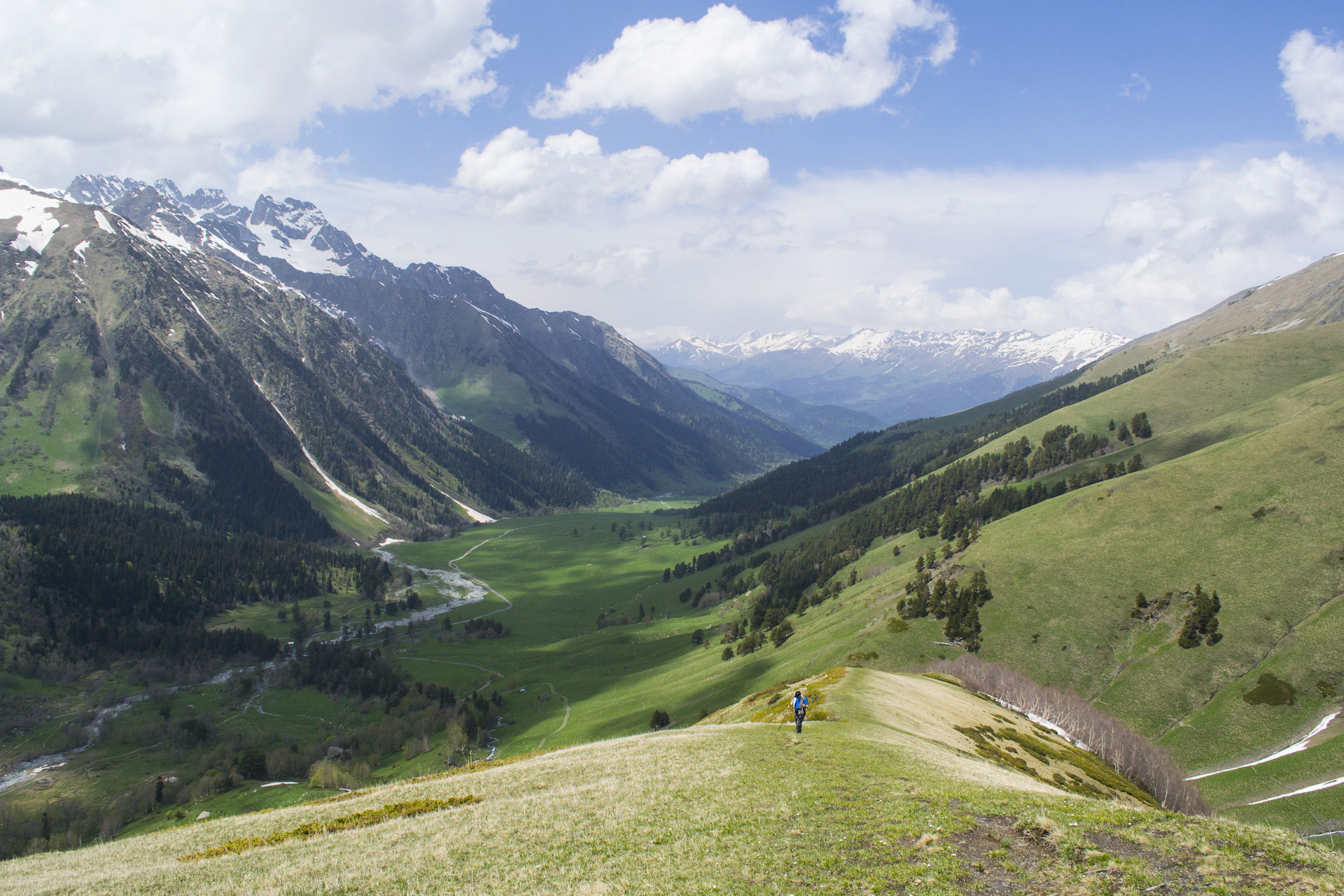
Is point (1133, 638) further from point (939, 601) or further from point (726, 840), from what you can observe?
point (726, 840)

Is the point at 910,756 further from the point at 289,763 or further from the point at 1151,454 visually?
the point at 1151,454

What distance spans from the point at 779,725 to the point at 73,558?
218 metres

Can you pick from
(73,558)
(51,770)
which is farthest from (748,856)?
(73,558)

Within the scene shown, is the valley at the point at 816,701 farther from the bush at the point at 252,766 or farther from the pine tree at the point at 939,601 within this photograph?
the bush at the point at 252,766

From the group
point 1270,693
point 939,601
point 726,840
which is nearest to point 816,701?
point 726,840

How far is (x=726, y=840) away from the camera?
82.6 ft

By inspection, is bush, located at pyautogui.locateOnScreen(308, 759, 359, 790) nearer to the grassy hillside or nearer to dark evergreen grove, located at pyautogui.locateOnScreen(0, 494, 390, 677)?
the grassy hillside

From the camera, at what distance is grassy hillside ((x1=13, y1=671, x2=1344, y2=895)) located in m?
20.4

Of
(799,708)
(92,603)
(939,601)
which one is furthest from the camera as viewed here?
(92,603)

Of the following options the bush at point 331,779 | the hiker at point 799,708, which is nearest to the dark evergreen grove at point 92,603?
the bush at point 331,779

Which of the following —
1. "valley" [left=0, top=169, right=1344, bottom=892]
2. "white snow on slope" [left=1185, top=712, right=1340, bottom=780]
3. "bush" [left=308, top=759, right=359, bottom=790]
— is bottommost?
"white snow on slope" [left=1185, top=712, right=1340, bottom=780]

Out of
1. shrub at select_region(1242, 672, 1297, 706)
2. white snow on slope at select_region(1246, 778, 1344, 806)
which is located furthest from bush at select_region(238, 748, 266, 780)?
shrub at select_region(1242, 672, 1297, 706)

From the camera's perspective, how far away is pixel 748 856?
920 inches

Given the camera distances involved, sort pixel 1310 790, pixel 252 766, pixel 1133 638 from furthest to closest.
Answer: pixel 252 766 < pixel 1133 638 < pixel 1310 790
